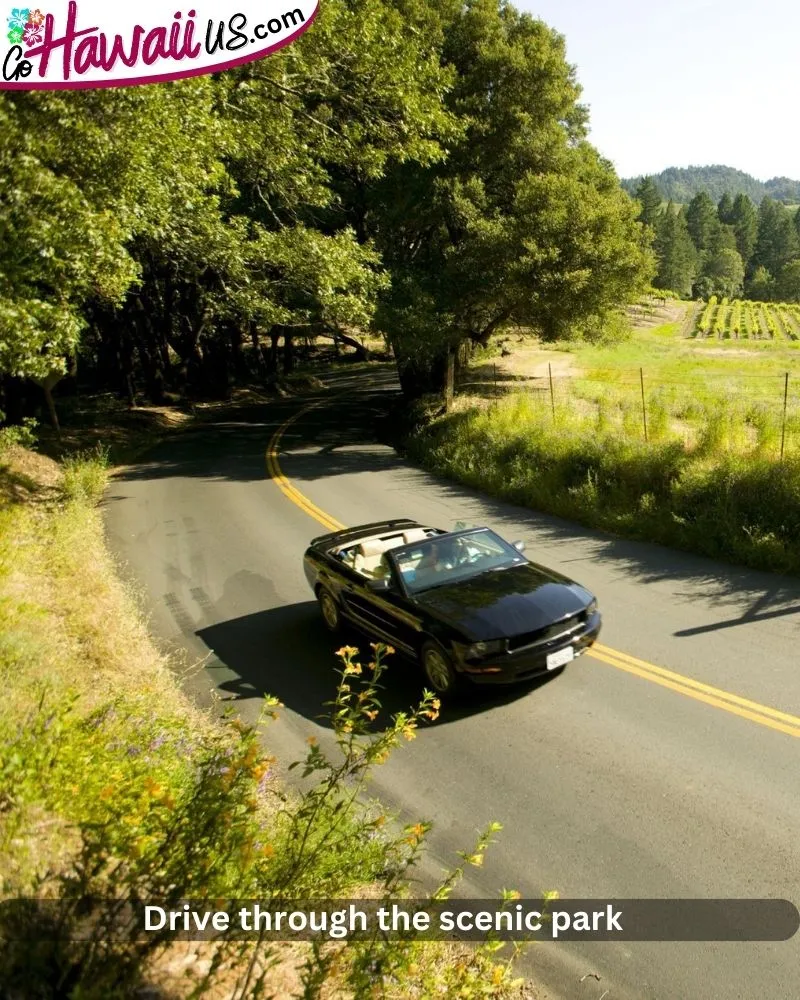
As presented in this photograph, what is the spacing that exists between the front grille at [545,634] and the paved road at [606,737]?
0.67 metres

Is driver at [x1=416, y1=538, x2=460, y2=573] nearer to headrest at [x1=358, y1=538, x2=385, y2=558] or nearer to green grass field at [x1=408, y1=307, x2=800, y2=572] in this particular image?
headrest at [x1=358, y1=538, x2=385, y2=558]

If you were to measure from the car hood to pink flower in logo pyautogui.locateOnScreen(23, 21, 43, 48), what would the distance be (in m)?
8.85

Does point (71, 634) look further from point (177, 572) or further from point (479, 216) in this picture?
point (479, 216)

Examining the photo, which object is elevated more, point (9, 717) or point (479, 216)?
point (479, 216)

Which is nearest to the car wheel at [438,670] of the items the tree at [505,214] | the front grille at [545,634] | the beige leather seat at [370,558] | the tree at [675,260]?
the front grille at [545,634]

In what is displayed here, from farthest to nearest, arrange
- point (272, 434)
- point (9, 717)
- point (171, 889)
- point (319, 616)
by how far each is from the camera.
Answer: point (272, 434), point (319, 616), point (9, 717), point (171, 889)

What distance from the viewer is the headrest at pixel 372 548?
880 centimetres

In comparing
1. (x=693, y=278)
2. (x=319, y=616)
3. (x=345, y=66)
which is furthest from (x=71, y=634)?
(x=693, y=278)

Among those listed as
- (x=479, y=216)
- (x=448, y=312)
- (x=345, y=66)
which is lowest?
(x=448, y=312)

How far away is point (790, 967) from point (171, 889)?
3415 mm

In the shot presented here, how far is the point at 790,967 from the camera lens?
152 inches

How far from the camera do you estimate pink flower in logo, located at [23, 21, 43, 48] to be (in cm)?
910

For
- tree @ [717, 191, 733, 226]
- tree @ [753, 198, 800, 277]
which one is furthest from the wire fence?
tree @ [717, 191, 733, 226]

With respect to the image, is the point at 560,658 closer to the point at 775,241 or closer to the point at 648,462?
the point at 648,462
